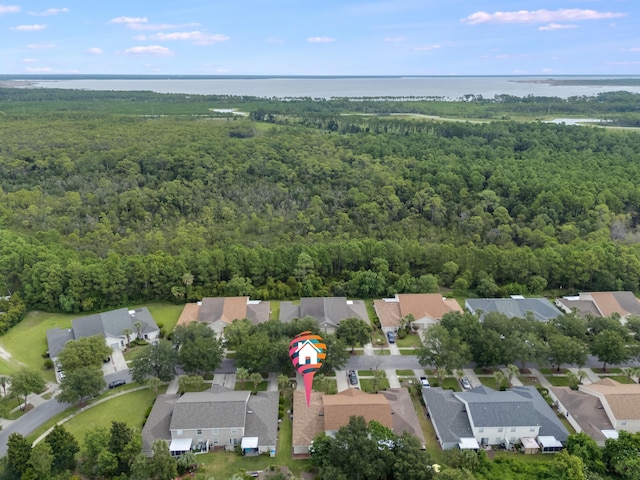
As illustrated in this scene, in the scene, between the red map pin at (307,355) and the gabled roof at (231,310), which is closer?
the red map pin at (307,355)

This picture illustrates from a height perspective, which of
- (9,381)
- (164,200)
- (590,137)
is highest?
(590,137)

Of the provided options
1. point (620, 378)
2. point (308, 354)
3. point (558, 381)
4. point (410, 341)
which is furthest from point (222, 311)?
point (620, 378)

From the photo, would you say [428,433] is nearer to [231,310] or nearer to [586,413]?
[586,413]

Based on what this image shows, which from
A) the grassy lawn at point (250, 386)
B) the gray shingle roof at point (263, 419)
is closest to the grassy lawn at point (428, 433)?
the gray shingle roof at point (263, 419)

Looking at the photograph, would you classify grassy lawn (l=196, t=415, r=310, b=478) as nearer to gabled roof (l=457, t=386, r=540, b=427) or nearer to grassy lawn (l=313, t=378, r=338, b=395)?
grassy lawn (l=313, t=378, r=338, b=395)

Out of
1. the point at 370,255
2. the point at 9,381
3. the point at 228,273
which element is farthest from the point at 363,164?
the point at 9,381

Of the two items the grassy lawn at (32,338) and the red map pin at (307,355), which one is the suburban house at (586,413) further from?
the grassy lawn at (32,338)

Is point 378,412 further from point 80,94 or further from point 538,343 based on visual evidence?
point 80,94
